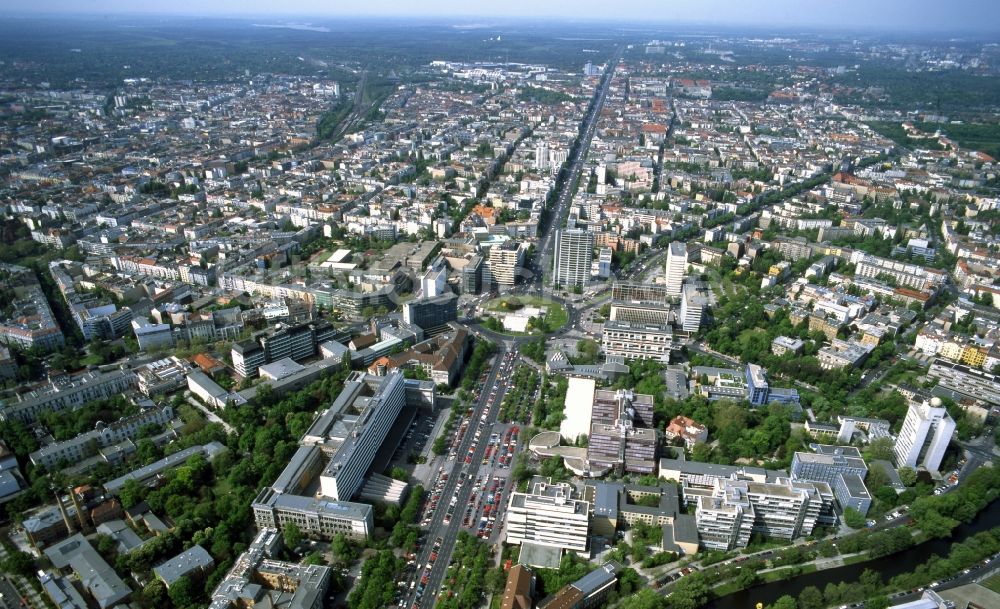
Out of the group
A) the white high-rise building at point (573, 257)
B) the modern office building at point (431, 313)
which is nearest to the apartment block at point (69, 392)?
the modern office building at point (431, 313)

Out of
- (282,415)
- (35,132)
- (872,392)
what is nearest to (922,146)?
(872,392)

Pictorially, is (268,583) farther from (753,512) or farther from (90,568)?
(753,512)

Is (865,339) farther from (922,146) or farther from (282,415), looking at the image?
(922,146)

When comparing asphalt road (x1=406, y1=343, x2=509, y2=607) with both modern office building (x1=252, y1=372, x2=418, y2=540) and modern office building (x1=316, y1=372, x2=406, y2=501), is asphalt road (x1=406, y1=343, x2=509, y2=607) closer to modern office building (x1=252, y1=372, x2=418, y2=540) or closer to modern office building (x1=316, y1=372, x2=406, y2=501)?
modern office building (x1=252, y1=372, x2=418, y2=540)

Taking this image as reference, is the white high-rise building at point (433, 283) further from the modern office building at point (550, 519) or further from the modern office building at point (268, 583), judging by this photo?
the modern office building at point (268, 583)

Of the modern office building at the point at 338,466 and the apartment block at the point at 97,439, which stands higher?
the modern office building at the point at 338,466

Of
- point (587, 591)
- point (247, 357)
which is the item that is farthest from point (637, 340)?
point (247, 357)
